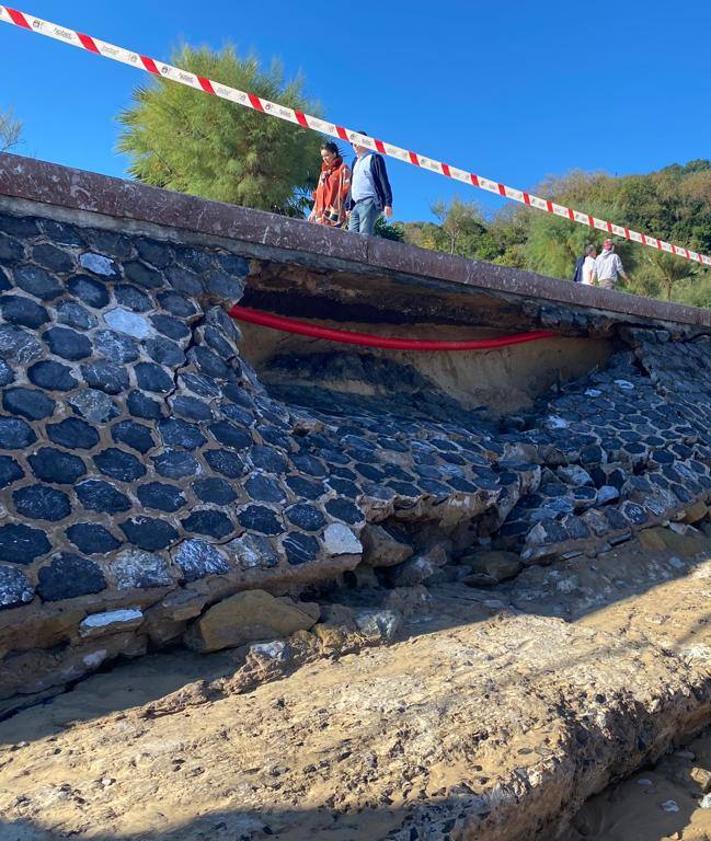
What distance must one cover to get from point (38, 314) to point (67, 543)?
1.11m

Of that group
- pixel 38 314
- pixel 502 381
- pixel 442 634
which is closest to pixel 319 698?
pixel 442 634

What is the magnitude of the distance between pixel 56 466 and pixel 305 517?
106 cm

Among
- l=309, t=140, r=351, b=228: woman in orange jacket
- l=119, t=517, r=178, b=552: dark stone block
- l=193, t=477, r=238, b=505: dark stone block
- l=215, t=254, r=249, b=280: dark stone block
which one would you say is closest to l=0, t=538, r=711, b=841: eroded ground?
l=119, t=517, r=178, b=552: dark stone block

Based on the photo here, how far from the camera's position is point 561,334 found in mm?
6258

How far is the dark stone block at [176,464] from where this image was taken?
10.2ft

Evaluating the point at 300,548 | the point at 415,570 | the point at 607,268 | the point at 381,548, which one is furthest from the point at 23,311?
the point at 607,268

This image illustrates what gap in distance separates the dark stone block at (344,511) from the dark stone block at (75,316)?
4.50 feet

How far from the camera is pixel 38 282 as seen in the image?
329 centimetres

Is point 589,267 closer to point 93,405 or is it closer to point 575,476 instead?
point 575,476

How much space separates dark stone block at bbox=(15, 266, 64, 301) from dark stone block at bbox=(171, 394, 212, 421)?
0.72 m

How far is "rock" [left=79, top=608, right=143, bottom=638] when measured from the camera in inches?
100

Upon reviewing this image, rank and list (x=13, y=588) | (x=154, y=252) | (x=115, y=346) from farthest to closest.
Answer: (x=154, y=252) < (x=115, y=346) < (x=13, y=588)

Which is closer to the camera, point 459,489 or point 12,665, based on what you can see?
point 12,665

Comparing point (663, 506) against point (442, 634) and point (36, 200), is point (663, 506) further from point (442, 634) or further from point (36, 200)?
point (36, 200)
